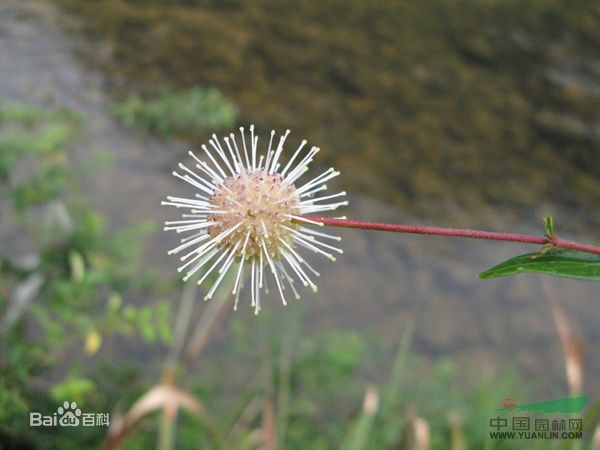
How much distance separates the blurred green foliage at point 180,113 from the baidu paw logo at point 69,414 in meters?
2.88

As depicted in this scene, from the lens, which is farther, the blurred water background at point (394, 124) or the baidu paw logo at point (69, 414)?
the blurred water background at point (394, 124)

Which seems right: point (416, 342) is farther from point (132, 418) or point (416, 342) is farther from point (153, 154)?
point (132, 418)

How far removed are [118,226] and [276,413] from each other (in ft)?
8.97

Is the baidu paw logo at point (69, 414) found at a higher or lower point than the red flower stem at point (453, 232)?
lower

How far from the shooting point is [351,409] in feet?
14.5

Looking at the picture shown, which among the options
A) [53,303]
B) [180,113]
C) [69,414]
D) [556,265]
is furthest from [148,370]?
[556,265]

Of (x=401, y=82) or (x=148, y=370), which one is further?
(x=401, y=82)

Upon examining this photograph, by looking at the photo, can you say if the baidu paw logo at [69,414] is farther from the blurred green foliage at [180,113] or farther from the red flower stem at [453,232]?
the blurred green foliage at [180,113]

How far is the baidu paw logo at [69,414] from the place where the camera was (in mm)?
3024

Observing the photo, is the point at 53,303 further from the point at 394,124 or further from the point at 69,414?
the point at 394,124

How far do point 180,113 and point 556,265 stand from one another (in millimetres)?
4811

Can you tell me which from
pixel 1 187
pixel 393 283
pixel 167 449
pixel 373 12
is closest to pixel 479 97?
pixel 373 12

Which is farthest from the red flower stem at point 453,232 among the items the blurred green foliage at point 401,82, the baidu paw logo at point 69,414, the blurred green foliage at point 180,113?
the blurred green foliage at point 401,82

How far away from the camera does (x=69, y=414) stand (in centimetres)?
306
